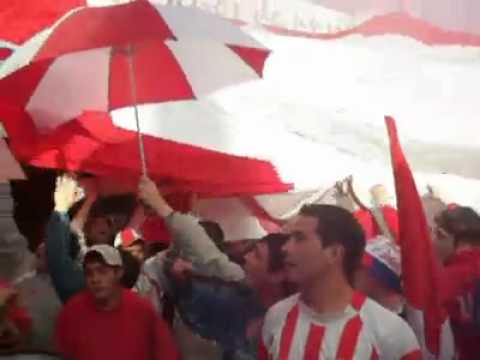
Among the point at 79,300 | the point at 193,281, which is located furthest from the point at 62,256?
the point at 193,281

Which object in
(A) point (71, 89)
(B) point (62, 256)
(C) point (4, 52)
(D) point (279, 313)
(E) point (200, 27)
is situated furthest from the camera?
(C) point (4, 52)

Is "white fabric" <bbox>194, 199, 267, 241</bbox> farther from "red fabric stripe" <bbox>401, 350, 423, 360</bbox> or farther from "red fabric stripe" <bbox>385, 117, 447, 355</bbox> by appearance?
"red fabric stripe" <bbox>401, 350, 423, 360</bbox>

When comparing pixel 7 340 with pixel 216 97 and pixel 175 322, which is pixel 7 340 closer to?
pixel 175 322

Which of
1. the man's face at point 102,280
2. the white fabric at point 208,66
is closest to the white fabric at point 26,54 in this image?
the white fabric at point 208,66

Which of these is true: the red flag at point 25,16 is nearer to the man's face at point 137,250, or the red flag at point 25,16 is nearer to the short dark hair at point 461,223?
the man's face at point 137,250

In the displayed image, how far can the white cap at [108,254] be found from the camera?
250cm

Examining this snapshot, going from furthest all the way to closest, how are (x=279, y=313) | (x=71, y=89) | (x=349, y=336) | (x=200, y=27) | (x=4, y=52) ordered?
(x=4, y=52) < (x=71, y=89) < (x=200, y=27) < (x=279, y=313) < (x=349, y=336)

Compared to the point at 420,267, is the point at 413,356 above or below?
below

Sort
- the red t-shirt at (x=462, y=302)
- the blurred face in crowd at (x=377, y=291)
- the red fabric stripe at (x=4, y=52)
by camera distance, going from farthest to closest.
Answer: the red fabric stripe at (x=4, y=52) → the red t-shirt at (x=462, y=302) → the blurred face in crowd at (x=377, y=291)

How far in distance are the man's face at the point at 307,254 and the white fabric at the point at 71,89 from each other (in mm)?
720

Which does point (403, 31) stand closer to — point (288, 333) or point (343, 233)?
point (343, 233)

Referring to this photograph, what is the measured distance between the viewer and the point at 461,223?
2.50m

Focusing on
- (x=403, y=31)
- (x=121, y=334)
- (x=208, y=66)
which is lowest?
(x=121, y=334)

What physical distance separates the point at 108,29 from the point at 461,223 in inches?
41.9
